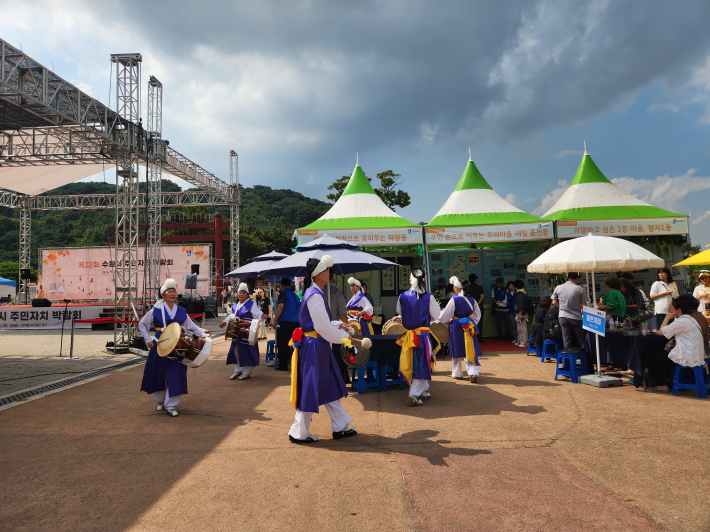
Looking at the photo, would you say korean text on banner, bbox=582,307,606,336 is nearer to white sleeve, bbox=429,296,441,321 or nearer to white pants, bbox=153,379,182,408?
white sleeve, bbox=429,296,441,321

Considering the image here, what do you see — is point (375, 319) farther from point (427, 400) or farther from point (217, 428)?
point (217, 428)

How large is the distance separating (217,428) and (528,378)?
173 inches

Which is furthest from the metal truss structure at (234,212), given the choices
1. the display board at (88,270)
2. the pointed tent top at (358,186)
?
the pointed tent top at (358,186)

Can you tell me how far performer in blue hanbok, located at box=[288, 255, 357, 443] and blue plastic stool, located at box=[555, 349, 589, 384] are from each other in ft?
12.2

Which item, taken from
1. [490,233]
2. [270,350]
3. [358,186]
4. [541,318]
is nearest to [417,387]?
[541,318]

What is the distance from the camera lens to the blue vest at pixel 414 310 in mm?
5020

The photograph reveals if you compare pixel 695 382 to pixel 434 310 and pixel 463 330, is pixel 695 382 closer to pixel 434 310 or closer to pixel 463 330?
pixel 463 330

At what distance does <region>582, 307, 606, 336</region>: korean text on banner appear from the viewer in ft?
18.5

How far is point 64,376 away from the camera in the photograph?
7133 millimetres

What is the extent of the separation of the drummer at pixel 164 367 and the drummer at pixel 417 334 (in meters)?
2.48

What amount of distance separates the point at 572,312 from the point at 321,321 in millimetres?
4291

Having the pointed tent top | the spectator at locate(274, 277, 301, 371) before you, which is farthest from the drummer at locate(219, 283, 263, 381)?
the pointed tent top

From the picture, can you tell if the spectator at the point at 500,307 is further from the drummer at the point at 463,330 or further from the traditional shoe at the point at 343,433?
the traditional shoe at the point at 343,433

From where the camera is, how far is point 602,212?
9.98m
